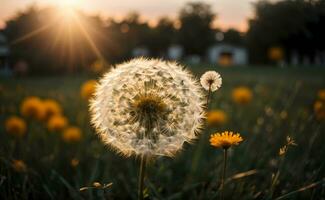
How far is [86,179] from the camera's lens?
331 centimetres

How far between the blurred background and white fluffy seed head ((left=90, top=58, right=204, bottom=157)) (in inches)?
11.1

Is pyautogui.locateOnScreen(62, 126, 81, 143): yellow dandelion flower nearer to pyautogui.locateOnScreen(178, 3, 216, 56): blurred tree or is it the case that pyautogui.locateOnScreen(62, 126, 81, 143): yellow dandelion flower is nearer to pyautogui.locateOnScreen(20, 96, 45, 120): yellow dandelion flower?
pyautogui.locateOnScreen(20, 96, 45, 120): yellow dandelion flower

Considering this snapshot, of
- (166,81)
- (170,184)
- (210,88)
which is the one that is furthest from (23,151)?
(210,88)

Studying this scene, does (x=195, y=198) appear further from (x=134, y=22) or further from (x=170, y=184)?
(x=134, y=22)

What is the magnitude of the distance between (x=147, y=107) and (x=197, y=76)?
33 cm

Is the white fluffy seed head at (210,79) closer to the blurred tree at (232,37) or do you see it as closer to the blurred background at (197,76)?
the blurred background at (197,76)

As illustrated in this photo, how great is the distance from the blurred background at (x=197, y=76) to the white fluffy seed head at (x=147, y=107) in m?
0.28

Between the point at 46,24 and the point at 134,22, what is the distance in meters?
21.0

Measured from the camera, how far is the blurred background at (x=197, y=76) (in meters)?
2.76

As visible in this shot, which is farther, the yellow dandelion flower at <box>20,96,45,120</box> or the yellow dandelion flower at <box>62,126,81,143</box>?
the yellow dandelion flower at <box>20,96,45,120</box>

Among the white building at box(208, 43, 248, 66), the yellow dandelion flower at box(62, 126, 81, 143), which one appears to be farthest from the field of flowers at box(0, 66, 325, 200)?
the white building at box(208, 43, 248, 66)

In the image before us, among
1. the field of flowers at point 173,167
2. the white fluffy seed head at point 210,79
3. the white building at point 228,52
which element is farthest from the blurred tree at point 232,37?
the white fluffy seed head at point 210,79

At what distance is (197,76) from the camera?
213cm

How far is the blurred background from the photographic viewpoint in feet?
9.06
